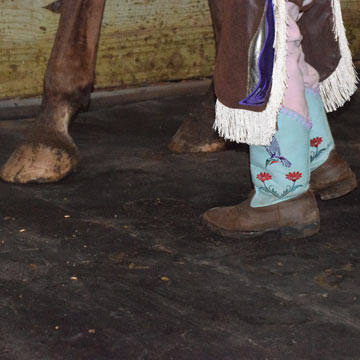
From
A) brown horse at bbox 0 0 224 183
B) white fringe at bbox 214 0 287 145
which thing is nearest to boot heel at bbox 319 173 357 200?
white fringe at bbox 214 0 287 145

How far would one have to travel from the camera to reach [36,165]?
9.00ft

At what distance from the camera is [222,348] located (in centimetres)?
167

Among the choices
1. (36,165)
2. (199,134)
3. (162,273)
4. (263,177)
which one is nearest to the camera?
(162,273)

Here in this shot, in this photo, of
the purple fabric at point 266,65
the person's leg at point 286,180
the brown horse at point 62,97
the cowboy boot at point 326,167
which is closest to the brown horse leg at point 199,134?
the brown horse at point 62,97

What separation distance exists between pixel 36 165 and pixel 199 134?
66 cm

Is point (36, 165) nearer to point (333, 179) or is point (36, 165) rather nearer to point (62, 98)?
point (62, 98)

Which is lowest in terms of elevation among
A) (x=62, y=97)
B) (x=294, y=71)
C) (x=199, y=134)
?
(x=199, y=134)

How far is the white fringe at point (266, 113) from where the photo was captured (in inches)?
79.9

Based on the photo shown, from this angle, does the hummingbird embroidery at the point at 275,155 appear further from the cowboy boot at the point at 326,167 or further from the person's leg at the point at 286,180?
the cowboy boot at the point at 326,167

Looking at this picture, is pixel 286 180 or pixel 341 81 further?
pixel 341 81

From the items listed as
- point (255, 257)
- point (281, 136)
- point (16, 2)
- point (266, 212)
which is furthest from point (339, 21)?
point (16, 2)

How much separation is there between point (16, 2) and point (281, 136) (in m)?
Answer: 2.00

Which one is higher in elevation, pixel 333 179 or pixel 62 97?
pixel 62 97

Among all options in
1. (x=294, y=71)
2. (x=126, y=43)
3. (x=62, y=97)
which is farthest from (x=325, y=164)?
(x=126, y=43)
